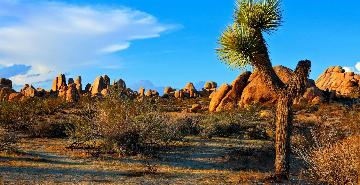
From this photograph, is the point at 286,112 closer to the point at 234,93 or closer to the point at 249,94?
the point at 249,94

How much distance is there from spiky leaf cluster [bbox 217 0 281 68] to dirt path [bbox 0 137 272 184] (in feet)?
10.6

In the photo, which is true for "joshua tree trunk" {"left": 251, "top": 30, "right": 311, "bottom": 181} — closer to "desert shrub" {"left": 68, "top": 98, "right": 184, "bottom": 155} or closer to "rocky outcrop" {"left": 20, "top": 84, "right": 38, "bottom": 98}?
"desert shrub" {"left": 68, "top": 98, "right": 184, "bottom": 155}

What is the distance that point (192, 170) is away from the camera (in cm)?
1417

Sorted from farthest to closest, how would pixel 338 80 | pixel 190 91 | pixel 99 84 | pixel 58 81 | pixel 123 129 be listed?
1. pixel 58 81
2. pixel 99 84
3. pixel 190 91
4. pixel 338 80
5. pixel 123 129

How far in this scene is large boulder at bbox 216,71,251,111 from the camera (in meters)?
46.4

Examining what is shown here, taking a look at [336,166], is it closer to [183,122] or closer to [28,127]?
[183,122]

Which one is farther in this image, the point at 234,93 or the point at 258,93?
the point at 234,93

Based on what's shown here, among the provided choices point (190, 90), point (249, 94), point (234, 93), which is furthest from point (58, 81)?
point (249, 94)

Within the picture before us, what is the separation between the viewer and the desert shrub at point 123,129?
16.5m

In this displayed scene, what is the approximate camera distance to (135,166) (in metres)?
14.6

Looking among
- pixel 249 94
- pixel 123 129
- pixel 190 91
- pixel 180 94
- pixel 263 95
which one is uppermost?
pixel 190 91

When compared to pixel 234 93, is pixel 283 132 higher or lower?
lower

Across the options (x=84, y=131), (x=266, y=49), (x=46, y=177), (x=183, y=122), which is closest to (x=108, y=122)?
(x=84, y=131)

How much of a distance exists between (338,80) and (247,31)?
201 ft
